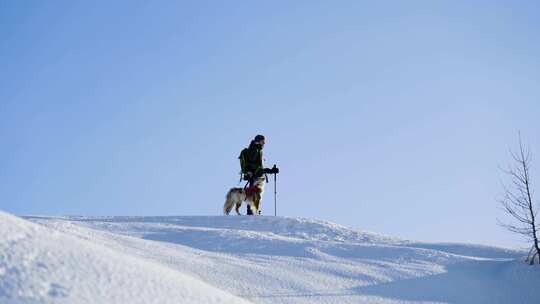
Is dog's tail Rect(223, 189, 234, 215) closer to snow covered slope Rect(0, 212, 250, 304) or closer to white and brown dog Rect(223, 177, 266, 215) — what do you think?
white and brown dog Rect(223, 177, 266, 215)

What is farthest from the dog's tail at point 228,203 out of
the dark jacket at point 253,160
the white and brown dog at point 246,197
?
the dark jacket at point 253,160

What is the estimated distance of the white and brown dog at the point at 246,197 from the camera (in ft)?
45.9

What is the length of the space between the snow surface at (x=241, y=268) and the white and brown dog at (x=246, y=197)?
90.4 inches

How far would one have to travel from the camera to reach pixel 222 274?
263 inches

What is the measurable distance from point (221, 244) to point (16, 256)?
19.5ft

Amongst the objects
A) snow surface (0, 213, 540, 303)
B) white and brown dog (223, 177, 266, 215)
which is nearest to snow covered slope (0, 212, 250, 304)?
snow surface (0, 213, 540, 303)

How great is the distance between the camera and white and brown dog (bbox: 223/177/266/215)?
1398 centimetres

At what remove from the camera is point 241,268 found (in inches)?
277

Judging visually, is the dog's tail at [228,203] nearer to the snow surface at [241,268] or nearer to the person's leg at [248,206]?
the person's leg at [248,206]

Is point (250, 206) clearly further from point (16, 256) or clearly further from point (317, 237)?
point (16, 256)

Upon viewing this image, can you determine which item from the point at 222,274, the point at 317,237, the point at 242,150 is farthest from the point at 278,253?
the point at 242,150

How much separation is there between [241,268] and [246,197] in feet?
23.0

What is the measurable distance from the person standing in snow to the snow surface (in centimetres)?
274

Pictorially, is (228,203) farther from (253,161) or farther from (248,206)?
(253,161)
